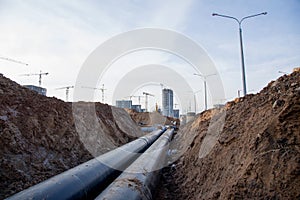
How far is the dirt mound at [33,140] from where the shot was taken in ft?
16.0

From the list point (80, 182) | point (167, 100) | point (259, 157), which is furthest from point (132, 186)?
A: point (167, 100)

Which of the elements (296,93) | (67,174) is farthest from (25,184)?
(296,93)

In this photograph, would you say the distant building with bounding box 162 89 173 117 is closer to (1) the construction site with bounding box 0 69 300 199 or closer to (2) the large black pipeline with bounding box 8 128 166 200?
(1) the construction site with bounding box 0 69 300 199

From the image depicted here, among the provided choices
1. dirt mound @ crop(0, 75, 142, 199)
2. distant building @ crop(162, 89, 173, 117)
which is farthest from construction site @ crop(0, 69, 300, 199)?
distant building @ crop(162, 89, 173, 117)

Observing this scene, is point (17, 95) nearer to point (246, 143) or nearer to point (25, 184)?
point (25, 184)

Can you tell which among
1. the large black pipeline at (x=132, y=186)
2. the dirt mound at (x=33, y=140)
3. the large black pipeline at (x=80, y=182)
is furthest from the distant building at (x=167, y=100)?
the large black pipeline at (x=132, y=186)

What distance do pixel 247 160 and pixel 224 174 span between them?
26.7 inches

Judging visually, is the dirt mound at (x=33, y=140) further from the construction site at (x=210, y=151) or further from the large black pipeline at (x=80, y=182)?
the large black pipeline at (x=80, y=182)

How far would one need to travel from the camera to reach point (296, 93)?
365cm

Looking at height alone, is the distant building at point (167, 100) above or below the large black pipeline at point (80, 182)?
above

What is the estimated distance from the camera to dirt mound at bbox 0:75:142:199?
487 cm

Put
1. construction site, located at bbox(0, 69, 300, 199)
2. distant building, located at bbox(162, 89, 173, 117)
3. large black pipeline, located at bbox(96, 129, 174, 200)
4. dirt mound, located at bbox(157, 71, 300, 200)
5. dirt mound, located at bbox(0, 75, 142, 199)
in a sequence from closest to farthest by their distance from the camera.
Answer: dirt mound, located at bbox(157, 71, 300, 200) → construction site, located at bbox(0, 69, 300, 199) → large black pipeline, located at bbox(96, 129, 174, 200) → dirt mound, located at bbox(0, 75, 142, 199) → distant building, located at bbox(162, 89, 173, 117)

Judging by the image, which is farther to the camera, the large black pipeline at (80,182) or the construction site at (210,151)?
the construction site at (210,151)

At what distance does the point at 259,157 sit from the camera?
3.26 m
